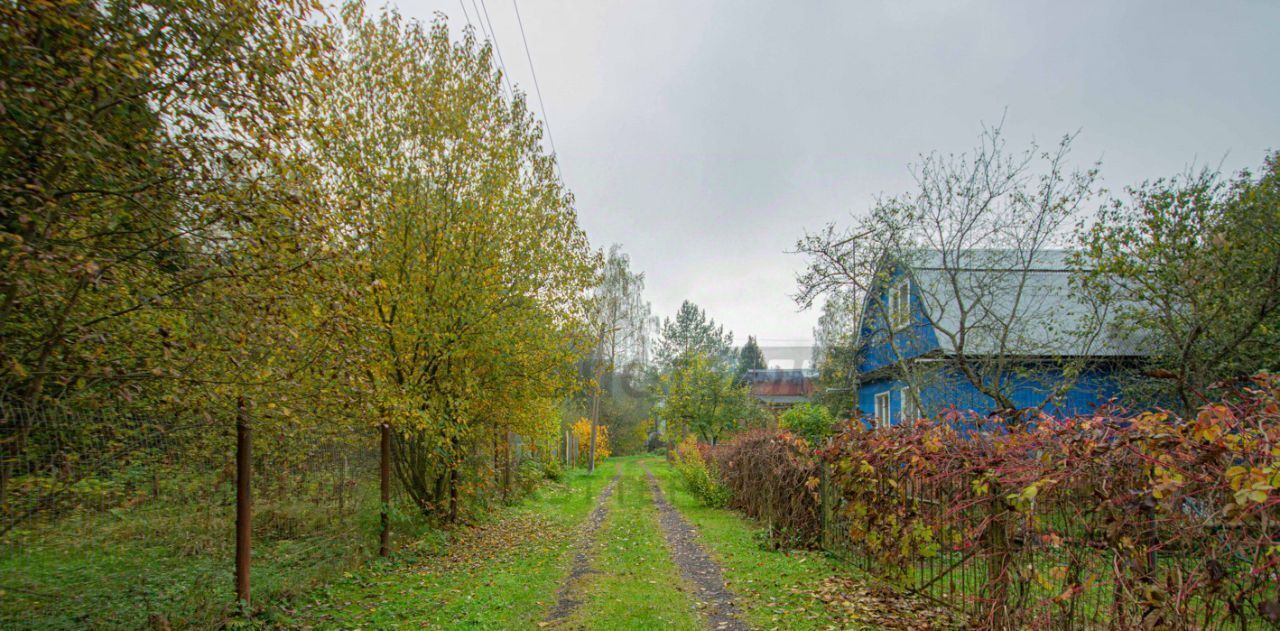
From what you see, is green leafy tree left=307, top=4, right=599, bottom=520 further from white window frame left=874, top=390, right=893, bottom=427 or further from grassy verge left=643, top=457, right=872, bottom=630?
white window frame left=874, top=390, right=893, bottom=427

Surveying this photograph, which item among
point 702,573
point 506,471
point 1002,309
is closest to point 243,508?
point 702,573

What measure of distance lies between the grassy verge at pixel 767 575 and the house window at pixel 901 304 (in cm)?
464

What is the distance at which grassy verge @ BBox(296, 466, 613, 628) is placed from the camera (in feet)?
18.6

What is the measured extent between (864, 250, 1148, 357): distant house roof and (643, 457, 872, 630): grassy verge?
15.3ft

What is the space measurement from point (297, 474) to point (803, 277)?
8.60 m

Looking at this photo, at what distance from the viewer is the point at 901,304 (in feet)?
40.8

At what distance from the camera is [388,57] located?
9125mm

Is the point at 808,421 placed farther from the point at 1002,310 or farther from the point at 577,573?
the point at 577,573

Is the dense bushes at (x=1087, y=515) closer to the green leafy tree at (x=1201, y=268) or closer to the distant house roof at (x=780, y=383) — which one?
the green leafy tree at (x=1201, y=268)

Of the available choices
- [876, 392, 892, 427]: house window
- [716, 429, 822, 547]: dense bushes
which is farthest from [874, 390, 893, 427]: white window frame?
[716, 429, 822, 547]: dense bushes

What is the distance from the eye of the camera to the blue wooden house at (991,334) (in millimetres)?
10633

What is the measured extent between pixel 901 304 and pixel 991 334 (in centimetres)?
175

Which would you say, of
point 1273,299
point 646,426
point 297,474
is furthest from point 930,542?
point 646,426

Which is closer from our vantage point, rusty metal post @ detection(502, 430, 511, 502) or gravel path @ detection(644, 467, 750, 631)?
gravel path @ detection(644, 467, 750, 631)
